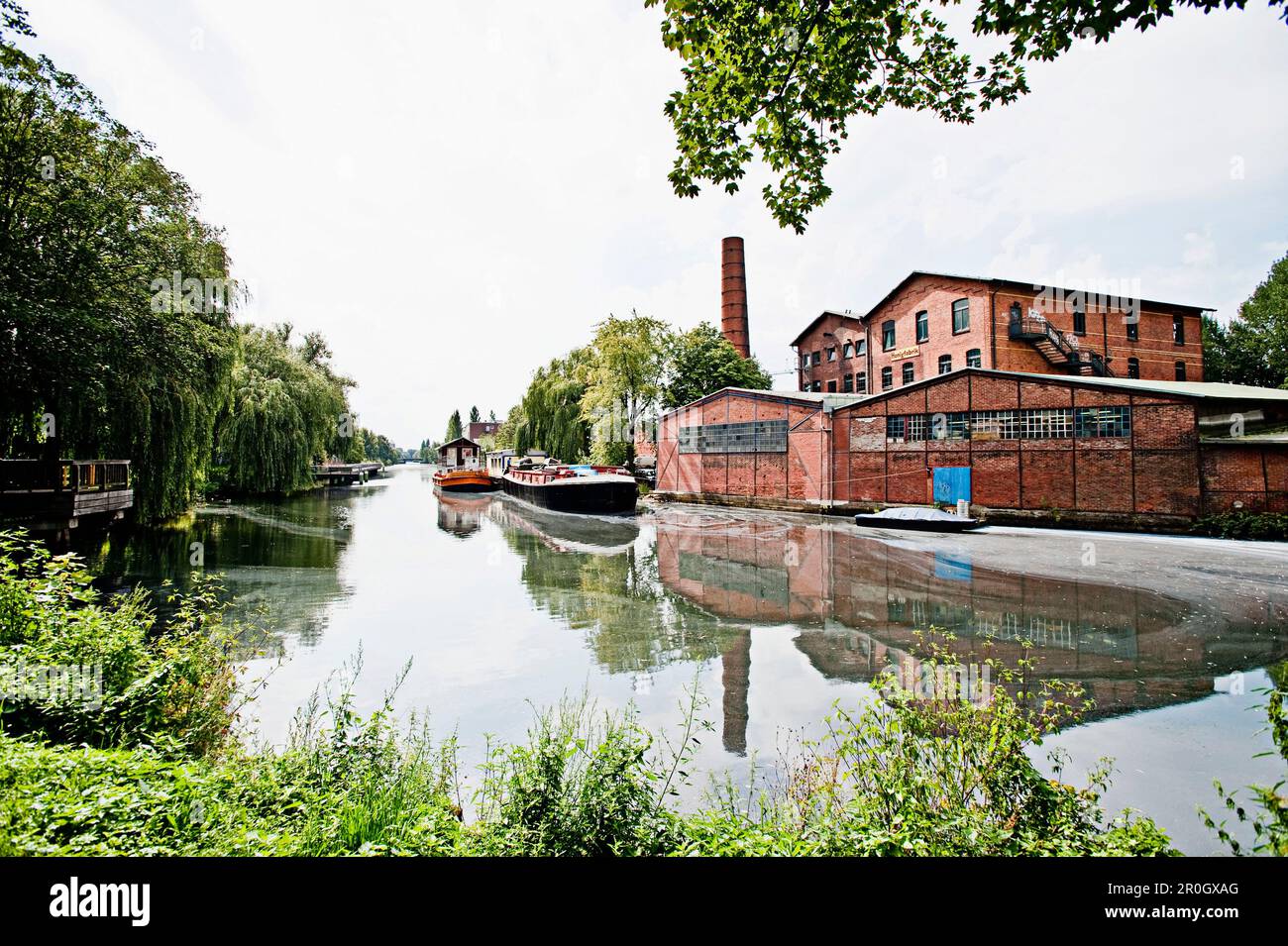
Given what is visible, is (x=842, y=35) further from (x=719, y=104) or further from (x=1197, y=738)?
(x=1197, y=738)

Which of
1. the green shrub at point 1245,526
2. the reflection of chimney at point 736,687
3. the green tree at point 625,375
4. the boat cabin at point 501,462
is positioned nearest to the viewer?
the reflection of chimney at point 736,687

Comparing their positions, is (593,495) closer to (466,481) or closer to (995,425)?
(995,425)

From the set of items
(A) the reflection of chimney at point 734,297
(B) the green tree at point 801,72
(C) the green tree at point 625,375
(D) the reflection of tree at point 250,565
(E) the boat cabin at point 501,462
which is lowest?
(D) the reflection of tree at point 250,565

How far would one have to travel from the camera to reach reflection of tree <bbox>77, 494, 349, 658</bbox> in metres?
9.64

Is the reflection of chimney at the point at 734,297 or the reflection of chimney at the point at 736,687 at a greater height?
the reflection of chimney at the point at 734,297

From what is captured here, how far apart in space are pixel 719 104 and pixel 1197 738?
727cm

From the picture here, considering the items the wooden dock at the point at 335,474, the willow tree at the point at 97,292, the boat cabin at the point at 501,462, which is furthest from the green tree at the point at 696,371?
the wooden dock at the point at 335,474

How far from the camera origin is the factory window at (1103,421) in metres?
18.9

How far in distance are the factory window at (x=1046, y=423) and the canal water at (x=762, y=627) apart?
4.07 metres

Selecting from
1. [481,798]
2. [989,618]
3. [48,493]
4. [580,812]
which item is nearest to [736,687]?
[481,798]

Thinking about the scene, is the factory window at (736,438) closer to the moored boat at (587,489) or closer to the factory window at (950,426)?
the moored boat at (587,489)

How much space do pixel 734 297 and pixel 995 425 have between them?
25.2m
